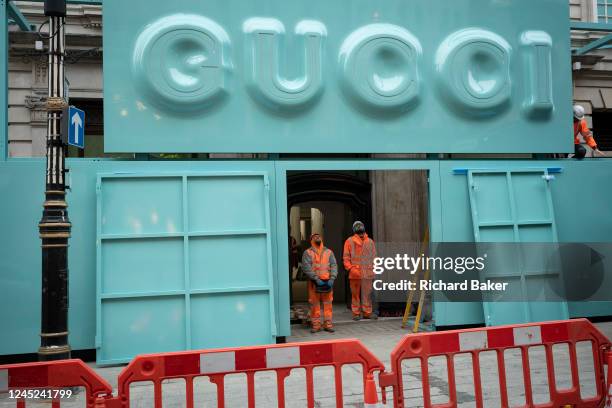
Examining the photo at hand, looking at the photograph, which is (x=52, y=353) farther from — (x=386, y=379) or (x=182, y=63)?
(x=182, y=63)

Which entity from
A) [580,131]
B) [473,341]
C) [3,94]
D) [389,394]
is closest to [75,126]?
[3,94]

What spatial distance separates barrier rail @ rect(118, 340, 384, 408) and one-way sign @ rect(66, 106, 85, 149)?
3275mm

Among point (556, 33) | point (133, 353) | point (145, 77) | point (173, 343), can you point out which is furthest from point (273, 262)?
point (556, 33)

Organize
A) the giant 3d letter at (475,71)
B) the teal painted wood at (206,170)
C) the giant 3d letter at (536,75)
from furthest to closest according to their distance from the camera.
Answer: the giant 3d letter at (536,75), the giant 3d letter at (475,71), the teal painted wood at (206,170)

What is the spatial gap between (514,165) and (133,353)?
25.0 ft

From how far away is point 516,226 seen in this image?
9.80 meters

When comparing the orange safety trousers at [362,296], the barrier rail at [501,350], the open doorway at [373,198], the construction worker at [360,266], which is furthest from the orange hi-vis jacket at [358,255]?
→ the barrier rail at [501,350]

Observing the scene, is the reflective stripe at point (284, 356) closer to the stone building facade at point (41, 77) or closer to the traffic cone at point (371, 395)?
the traffic cone at point (371, 395)

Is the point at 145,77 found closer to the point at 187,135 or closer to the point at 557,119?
the point at 187,135

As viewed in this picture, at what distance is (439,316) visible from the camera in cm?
961

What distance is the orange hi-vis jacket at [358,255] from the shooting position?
38.6 feet

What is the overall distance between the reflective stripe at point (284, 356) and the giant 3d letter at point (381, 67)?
590 centimetres

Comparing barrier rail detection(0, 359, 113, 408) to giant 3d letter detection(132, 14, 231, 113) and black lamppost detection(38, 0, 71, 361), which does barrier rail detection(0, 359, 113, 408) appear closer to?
black lamppost detection(38, 0, 71, 361)

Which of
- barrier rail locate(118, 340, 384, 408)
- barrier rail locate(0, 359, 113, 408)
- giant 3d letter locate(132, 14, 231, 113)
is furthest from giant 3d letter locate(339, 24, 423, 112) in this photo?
barrier rail locate(0, 359, 113, 408)
